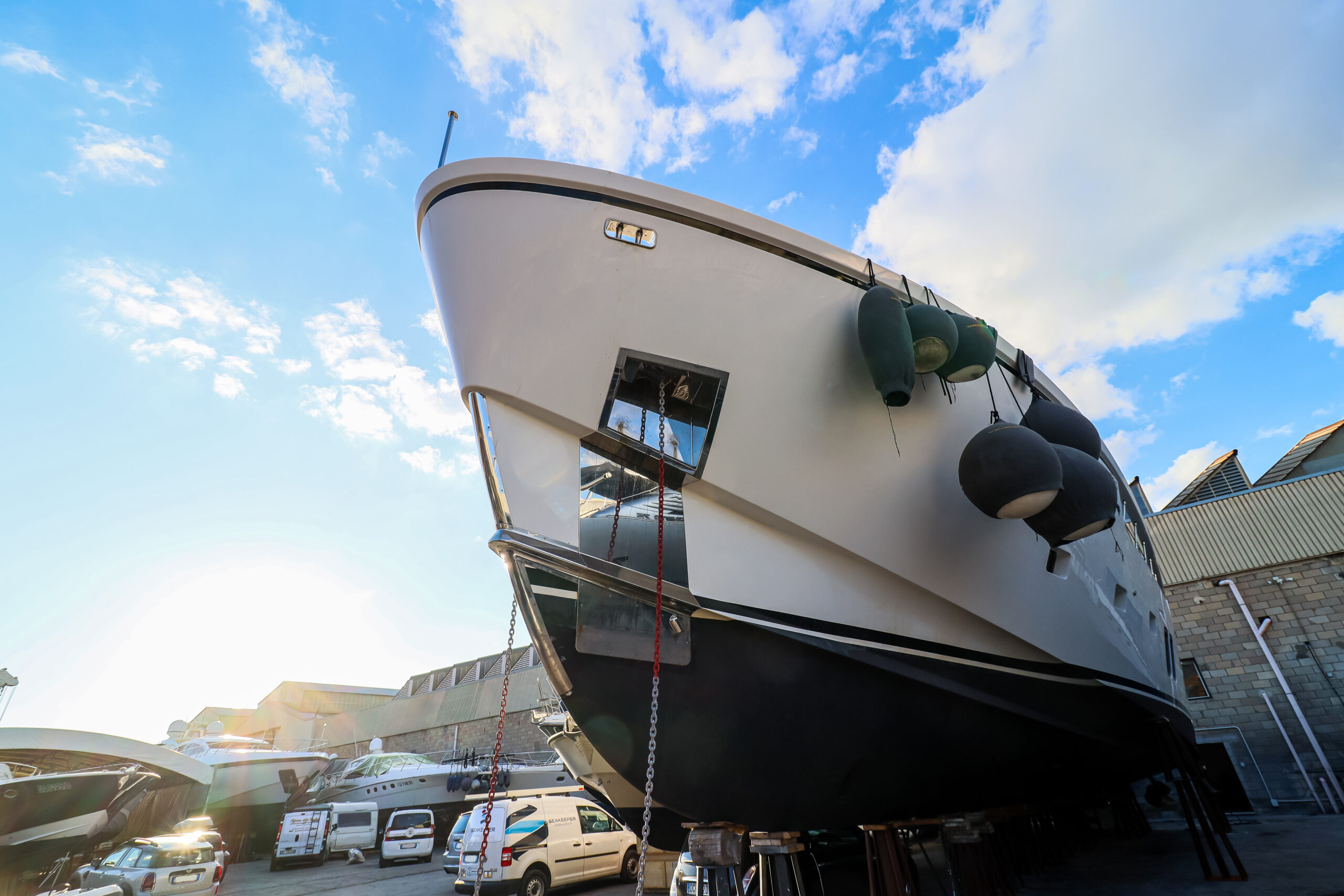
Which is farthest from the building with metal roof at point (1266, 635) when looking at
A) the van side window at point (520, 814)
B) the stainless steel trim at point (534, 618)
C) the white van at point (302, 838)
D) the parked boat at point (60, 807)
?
the parked boat at point (60, 807)

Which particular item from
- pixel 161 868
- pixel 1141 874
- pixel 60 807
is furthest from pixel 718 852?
pixel 60 807

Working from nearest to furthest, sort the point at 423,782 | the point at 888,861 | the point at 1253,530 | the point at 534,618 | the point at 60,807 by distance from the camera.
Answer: the point at 534,618, the point at 888,861, the point at 60,807, the point at 1253,530, the point at 423,782

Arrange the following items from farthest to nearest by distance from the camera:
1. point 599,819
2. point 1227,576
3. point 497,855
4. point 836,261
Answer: point 1227,576 → point 599,819 → point 497,855 → point 836,261

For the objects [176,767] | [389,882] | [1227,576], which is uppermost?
[1227,576]

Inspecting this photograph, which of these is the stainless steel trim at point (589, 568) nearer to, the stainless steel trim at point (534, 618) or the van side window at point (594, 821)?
the stainless steel trim at point (534, 618)

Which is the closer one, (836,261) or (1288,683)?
(836,261)

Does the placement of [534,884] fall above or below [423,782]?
below

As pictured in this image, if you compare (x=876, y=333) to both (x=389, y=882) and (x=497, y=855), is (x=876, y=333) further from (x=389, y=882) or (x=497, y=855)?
(x=389, y=882)

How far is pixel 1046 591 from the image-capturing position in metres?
4.70

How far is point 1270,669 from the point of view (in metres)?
12.1

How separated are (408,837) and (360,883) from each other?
2.84 metres

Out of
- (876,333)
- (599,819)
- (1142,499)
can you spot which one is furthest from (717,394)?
(1142,499)

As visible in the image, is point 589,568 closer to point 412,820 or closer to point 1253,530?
point 412,820

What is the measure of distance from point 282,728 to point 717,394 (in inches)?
1581
